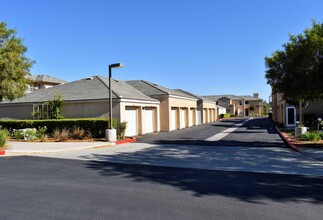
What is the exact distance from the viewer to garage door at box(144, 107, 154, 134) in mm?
24834

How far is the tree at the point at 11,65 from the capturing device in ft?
55.6

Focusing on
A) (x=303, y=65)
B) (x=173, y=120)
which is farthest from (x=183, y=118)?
(x=303, y=65)

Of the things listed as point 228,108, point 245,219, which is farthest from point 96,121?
point 228,108

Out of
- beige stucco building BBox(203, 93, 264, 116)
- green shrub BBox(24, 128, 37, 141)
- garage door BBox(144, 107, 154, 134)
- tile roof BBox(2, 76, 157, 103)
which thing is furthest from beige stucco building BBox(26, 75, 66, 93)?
beige stucco building BBox(203, 93, 264, 116)

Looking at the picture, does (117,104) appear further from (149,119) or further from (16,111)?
(16,111)

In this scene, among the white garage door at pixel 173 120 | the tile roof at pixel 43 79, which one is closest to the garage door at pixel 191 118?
the white garage door at pixel 173 120

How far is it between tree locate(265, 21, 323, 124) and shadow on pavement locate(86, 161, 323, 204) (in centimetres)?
727

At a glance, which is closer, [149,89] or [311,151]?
[311,151]

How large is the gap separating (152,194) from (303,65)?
11068 millimetres

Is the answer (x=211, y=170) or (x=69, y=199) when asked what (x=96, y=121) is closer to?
(x=211, y=170)

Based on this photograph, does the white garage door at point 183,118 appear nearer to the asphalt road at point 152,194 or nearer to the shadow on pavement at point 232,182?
the shadow on pavement at point 232,182

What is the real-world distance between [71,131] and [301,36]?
48.3 feet

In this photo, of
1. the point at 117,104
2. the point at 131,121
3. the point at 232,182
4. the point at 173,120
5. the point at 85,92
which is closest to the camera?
the point at 232,182

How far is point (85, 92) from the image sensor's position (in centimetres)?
2311
